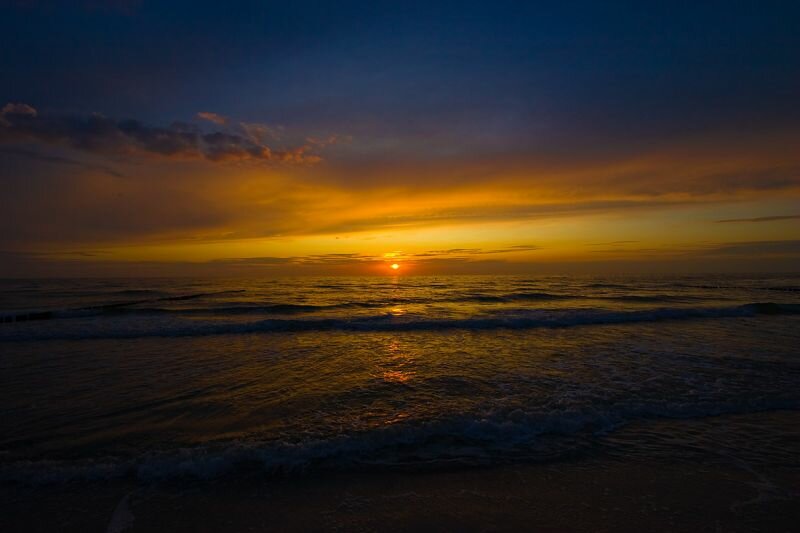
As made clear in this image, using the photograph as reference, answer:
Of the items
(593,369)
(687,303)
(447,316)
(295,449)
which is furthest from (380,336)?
(687,303)

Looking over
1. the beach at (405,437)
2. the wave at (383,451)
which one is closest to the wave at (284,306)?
the beach at (405,437)

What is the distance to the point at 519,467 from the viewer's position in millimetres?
5273

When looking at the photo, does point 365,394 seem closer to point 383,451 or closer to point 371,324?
point 383,451

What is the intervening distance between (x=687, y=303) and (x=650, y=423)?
87.1 ft

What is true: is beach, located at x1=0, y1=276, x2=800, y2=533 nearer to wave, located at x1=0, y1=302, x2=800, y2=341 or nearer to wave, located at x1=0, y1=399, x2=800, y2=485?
wave, located at x1=0, y1=399, x2=800, y2=485

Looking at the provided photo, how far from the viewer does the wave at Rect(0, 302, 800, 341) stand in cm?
1789

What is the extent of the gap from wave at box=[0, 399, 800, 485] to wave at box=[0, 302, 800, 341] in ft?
40.0

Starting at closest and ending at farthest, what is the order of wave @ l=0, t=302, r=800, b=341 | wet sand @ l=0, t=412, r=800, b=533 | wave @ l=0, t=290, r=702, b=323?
1. wet sand @ l=0, t=412, r=800, b=533
2. wave @ l=0, t=302, r=800, b=341
3. wave @ l=0, t=290, r=702, b=323

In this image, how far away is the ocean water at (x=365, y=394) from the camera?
5.67m

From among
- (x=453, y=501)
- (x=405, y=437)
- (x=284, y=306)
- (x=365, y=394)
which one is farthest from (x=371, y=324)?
(x=453, y=501)

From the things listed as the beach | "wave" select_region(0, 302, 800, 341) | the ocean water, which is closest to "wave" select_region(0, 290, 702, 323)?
"wave" select_region(0, 302, 800, 341)

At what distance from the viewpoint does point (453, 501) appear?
4.50 meters

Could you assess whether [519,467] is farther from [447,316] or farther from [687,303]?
[687,303]

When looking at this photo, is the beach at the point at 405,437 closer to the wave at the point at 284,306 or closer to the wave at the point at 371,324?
the wave at the point at 371,324
